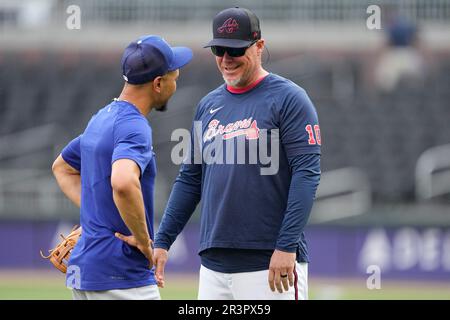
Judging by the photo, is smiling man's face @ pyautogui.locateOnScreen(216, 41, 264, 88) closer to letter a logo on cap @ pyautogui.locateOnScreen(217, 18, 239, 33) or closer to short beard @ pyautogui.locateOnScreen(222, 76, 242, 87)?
short beard @ pyautogui.locateOnScreen(222, 76, 242, 87)

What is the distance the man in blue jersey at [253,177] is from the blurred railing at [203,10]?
13.4 meters

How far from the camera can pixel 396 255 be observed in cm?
1261

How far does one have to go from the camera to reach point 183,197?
495cm

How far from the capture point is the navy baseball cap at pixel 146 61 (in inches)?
176

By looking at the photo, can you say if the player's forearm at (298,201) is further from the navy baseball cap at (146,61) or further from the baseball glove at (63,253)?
the baseball glove at (63,253)

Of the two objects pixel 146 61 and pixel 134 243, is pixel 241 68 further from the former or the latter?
pixel 134 243

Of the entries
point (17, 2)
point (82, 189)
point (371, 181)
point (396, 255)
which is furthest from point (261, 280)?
point (17, 2)

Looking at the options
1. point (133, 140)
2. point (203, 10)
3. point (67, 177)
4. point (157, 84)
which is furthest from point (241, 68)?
point (203, 10)

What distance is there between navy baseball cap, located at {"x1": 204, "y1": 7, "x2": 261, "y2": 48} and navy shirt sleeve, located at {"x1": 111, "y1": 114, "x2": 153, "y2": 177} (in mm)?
594

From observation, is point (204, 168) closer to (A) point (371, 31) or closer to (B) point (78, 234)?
(B) point (78, 234)
